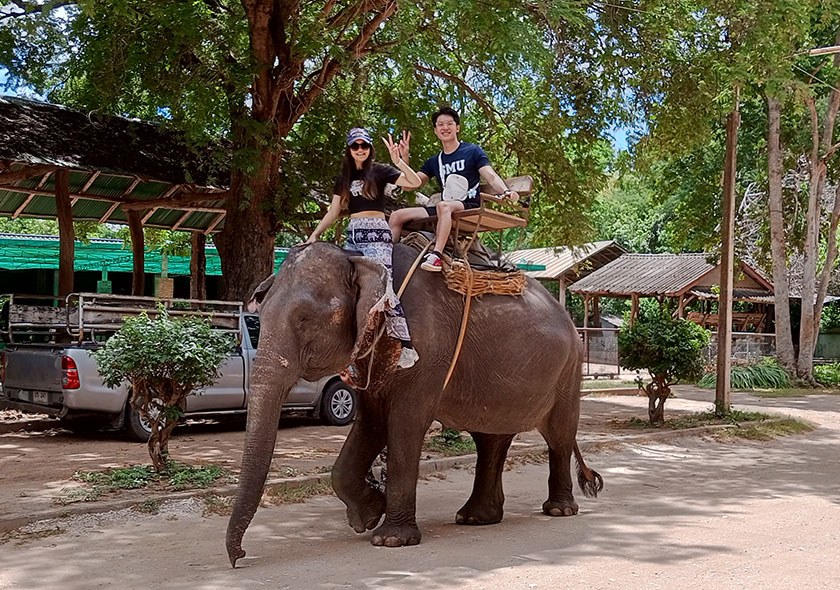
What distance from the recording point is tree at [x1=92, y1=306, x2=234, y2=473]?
8.92m

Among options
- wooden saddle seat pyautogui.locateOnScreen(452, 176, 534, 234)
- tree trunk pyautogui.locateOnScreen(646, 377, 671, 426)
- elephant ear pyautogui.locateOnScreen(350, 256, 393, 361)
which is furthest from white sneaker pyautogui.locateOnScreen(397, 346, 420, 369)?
tree trunk pyautogui.locateOnScreen(646, 377, 671, 426)

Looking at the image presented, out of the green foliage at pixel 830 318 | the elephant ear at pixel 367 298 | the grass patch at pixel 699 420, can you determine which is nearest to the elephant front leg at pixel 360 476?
the elephant ear at pixel 367 298

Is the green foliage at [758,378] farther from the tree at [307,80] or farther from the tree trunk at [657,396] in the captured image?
the tree trunk at [657,396]

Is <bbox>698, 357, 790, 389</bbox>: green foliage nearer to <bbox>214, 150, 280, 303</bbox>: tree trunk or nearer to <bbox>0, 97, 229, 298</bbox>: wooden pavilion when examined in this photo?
<bbox>0, 97, 229, 298</bbox>: wooden pavilion

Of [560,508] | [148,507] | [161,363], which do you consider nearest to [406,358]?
[560,508]

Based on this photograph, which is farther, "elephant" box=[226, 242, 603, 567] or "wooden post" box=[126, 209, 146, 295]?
"wooden post" box=[126, 209, 146, 295]

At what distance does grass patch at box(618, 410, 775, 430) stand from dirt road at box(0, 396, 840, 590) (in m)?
4.94

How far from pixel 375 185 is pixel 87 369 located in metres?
6.24

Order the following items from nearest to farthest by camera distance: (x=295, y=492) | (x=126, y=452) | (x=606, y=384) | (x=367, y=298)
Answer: (x=367, y=298)
(x=295, y=492)
(x=126, y=452)
(x=606, y=384)

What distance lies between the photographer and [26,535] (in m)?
7.30

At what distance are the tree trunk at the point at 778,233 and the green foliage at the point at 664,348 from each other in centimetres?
1154

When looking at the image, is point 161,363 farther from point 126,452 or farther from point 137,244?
point 137,244

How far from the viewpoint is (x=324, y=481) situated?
9617mm

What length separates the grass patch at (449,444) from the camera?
11.7 m
